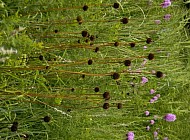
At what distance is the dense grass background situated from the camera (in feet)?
4.52

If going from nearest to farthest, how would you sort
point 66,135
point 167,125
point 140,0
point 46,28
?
1. point 46,28
2. point 66,135
3. point 140,0
4. point 167,125

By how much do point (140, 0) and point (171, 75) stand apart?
0.52 m

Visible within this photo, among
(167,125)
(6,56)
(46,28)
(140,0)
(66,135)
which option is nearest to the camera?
(6,56)

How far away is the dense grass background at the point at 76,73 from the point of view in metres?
1.38

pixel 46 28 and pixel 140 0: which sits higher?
pixel 140 0

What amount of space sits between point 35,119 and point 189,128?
143 centimetres

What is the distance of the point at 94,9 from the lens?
1871 mm

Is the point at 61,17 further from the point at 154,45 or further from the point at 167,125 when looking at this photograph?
the point at 167,125

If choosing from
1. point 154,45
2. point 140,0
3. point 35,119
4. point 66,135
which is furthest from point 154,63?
point 35,119

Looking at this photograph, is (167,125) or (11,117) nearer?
(11,117)

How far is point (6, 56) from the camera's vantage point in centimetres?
111

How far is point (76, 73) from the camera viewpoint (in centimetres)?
139

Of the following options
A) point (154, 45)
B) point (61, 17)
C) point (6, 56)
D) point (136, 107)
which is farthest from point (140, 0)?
point (6, 56)

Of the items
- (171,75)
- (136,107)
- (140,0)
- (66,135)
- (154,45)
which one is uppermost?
(140,0)
